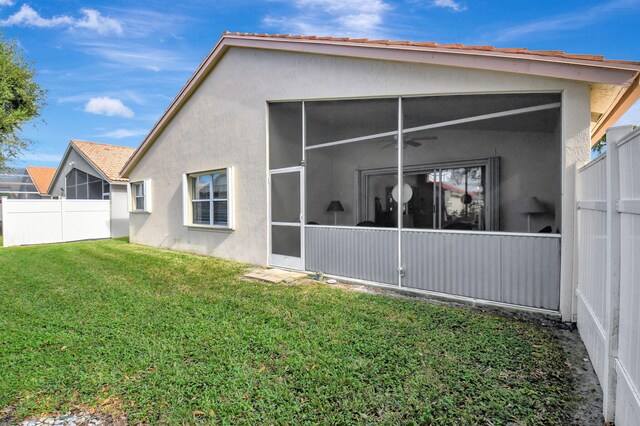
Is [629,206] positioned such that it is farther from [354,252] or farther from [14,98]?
[14,98]

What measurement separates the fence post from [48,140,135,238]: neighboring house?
1845 centimetres

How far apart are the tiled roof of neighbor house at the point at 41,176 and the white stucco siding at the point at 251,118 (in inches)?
873

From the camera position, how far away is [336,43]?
253 inches

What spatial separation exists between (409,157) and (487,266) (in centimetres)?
226

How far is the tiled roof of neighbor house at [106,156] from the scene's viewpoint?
58.7ft

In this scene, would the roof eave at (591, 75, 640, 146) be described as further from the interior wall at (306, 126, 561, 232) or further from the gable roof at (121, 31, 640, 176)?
the interior wall at (306, 126, 561, 232)

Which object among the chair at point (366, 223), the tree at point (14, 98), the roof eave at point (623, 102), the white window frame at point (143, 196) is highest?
the tree at point (14, 98)

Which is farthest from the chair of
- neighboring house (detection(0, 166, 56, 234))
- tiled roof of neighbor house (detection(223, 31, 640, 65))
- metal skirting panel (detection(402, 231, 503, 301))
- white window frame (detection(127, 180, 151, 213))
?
neighboring house (detection(0, 166, 56, 234))

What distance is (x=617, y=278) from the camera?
2.44m

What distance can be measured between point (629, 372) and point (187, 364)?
360cm

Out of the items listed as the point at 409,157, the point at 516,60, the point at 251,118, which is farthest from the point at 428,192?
the point at 251,118

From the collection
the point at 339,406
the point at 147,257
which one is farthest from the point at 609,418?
the point at 147,257

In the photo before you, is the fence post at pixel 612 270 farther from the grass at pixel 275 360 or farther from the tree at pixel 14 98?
the tree at pixel 14 98

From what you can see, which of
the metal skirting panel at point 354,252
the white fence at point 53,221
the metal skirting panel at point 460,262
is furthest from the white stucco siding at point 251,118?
the white fence at point 53,221
